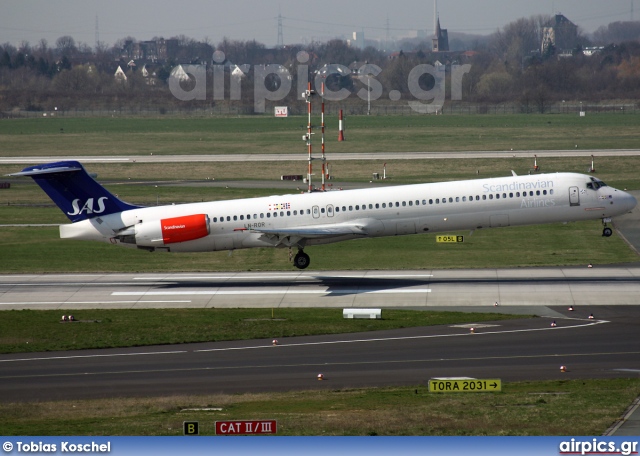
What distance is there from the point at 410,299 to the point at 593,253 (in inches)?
650

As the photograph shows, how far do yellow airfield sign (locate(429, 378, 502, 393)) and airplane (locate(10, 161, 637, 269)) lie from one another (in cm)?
2065

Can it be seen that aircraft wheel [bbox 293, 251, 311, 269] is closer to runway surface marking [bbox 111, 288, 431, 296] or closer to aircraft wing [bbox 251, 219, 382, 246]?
aircraft wing [bbox 251, 219, 382, 246]

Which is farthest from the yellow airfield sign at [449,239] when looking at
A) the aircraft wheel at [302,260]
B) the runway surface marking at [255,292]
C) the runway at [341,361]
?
the runway at [341,361]

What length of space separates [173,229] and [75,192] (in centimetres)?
577

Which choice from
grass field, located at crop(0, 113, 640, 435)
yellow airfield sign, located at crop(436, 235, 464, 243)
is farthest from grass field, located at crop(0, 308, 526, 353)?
yellow airfield sign, located at crop(436, 235, 464, 243)

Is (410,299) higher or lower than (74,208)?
lower

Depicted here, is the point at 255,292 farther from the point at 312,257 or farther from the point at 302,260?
the point at 312,257

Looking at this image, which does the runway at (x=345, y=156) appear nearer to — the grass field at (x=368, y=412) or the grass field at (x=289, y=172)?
the grass field at (x=289, y=172)

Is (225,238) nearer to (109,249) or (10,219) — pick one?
(109,249)

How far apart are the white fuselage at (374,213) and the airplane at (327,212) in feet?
0.18

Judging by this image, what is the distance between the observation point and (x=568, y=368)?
107 feet

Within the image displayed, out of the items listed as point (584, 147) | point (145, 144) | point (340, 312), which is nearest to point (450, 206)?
point (340, 312)

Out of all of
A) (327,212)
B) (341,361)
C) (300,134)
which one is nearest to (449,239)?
(327,212)

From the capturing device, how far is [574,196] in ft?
163
